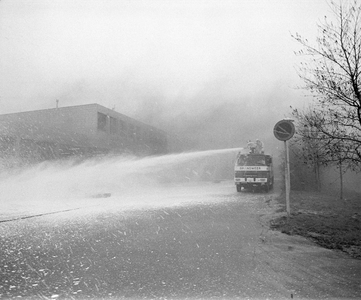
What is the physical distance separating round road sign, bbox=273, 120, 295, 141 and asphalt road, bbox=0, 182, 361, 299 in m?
2.77

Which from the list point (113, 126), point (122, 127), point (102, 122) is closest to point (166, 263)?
point (102, 122)

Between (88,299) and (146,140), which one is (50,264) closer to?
(88,299)

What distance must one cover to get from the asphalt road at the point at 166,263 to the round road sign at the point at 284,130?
2767mm

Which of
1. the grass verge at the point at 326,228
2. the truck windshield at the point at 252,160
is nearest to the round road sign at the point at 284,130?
the grass verge at the point at 326,228

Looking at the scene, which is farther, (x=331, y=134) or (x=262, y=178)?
(x=262, y=178)

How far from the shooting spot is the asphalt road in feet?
12.6

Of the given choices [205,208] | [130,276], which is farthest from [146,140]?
[130,276]

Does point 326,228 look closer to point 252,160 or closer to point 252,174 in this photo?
point 252,174

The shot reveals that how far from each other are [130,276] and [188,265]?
38.9 inches

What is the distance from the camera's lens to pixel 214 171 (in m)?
44.2

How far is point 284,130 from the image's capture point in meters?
9.07

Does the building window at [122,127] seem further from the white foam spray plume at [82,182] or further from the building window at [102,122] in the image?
the white foam spray plume at [82,182]

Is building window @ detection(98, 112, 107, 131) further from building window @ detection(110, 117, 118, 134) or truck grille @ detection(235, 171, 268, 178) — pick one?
truck grille @ detection(235, 171, 268, 178)

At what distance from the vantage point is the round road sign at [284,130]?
350 inches
